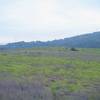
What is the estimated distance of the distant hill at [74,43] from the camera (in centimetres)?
15996

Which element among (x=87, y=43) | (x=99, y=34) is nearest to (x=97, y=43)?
(x=87, y=43)

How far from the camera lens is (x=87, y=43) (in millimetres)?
162875

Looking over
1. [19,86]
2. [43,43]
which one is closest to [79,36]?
[43,43]

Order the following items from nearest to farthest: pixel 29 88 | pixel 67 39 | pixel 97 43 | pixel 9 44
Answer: pixel 29 88, pixel 97 43, pixel 9 44, pixel 67 39

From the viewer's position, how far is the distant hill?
6298 inches

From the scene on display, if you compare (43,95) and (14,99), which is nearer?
(14,99)

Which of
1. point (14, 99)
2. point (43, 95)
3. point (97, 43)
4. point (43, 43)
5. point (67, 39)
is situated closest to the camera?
point (14, 99)

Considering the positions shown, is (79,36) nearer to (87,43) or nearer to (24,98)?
(87,43)

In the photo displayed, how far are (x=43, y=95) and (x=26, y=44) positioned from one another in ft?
523

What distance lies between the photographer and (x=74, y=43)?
175 metres

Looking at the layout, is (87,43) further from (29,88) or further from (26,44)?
(29,88)

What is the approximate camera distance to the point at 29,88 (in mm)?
16094

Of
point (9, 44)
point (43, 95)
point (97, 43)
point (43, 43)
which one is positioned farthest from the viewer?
point (43, 43)

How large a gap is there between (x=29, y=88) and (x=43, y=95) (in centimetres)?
198
